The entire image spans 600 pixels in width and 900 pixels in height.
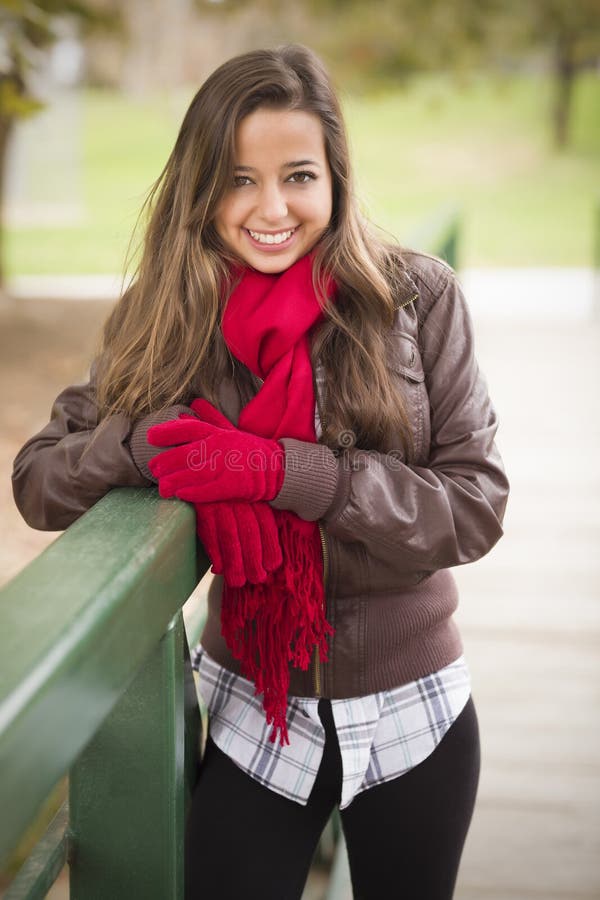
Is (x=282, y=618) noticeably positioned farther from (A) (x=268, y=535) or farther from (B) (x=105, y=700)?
(B) (x=105, y=700)

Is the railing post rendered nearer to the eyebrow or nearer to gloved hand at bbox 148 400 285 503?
gloved hand at bbox 148 400 285 503

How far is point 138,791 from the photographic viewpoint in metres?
1.22

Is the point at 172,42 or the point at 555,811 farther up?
the point at 172,42

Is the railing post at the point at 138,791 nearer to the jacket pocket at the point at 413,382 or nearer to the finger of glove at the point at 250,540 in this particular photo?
the finger of glove at the point at 250,540

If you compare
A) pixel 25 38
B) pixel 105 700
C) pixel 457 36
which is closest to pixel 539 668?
pixel 105 700

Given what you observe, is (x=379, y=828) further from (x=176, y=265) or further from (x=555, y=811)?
(x=555, y=811)

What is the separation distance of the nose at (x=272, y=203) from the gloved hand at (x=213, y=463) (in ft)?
1.00

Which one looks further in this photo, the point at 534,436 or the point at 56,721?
the point at 534,436

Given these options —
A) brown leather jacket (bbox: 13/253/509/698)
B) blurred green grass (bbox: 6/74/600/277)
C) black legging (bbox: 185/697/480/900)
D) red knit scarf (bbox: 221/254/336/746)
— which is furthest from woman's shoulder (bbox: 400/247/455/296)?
blurred green grass (bbox: 6/74/600/277)

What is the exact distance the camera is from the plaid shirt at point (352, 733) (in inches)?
56.5

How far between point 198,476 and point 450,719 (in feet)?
1.72

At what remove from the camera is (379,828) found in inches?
58.4

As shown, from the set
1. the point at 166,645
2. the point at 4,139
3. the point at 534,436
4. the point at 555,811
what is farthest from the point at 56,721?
the point at 4,139

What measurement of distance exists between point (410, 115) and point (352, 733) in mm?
28299
